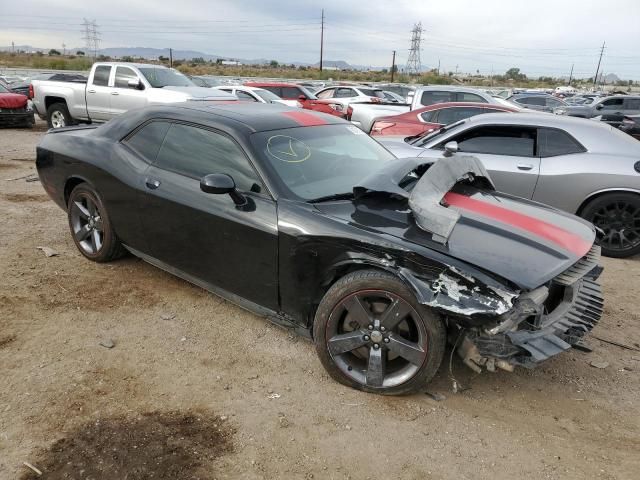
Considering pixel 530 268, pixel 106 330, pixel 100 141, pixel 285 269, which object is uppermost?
pixel 100 141

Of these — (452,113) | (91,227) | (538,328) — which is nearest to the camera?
(538,328)

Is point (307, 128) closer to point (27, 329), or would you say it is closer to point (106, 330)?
point (106, 330)

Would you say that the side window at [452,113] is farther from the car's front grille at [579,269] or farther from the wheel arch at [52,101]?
the wheel arch at [52,101]

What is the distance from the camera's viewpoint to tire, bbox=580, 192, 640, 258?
17.7ft

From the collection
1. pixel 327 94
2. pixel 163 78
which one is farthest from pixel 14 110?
pixel 327 94

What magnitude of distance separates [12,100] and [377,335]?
51.1 feet

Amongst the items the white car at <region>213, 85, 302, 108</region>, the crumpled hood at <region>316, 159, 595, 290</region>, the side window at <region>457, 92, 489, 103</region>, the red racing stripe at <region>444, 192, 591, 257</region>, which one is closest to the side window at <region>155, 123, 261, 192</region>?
the crumpled hood at <region>316, 159, 595, 290</region>

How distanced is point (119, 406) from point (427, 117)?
714 cm

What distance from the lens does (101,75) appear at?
12.1 m

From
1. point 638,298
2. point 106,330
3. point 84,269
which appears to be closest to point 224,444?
point 106,330

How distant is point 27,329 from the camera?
11.9 ft

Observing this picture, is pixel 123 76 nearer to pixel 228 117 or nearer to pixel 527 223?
pixel 228 117

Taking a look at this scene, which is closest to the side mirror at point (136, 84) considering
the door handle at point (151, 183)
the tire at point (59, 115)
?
the tire at point (59, 115)

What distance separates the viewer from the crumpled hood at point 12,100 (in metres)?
14.3
